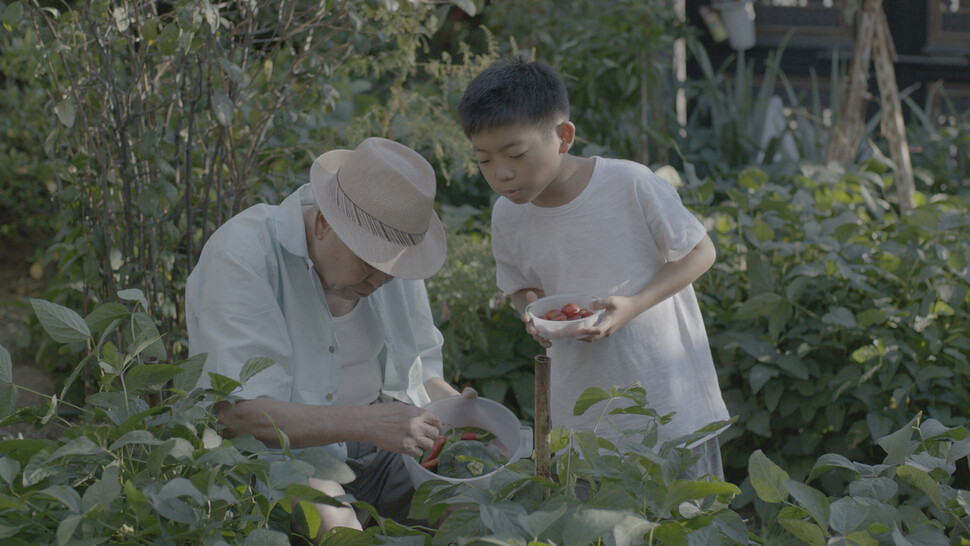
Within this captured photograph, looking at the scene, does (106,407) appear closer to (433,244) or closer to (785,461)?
(433,244)

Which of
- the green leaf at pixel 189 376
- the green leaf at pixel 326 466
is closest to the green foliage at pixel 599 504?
the green leaf at pixel 326 466

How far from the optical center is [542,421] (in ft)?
A: 4.00

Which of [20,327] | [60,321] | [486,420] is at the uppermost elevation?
[60,321]

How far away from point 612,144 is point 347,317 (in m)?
2.72

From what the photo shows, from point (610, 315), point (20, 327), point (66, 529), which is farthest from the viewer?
Result: point (20, 327)

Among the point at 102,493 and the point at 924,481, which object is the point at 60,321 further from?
the point at 924,481

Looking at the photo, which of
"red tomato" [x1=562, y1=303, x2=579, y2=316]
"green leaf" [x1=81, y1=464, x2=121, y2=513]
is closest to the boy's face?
"red tomato" [x1=562, y1=303, x2=579, y2=316]

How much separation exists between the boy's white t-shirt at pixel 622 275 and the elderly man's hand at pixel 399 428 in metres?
0.50

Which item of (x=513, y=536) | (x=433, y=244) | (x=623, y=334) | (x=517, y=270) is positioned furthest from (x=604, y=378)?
(x=513, y=536)

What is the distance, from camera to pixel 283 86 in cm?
253

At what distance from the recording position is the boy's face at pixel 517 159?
6.11 feet

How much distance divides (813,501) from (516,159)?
97 centimetres

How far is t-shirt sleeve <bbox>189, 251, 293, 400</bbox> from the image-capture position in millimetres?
1704

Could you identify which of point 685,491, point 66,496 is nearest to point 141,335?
point 66,496
